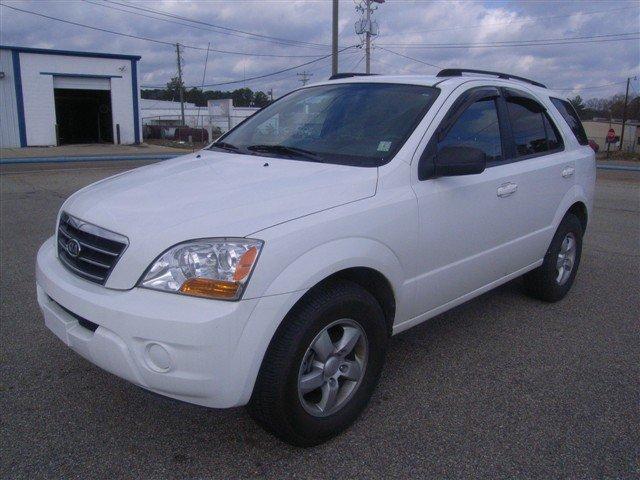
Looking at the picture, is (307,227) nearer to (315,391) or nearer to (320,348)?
(320,348)

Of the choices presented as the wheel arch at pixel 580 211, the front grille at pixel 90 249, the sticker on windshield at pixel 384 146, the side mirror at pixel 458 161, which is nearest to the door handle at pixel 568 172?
the wheel arch at pixel 580 211

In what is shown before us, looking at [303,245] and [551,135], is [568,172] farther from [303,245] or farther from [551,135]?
[303,245]

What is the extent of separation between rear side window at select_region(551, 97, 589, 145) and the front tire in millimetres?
3059

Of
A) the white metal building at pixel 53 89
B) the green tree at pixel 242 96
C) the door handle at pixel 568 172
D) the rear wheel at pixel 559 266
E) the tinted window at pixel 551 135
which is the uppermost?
the green tree at pixel 242 96

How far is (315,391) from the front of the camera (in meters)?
2.77

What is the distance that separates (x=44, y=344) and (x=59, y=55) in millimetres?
31088

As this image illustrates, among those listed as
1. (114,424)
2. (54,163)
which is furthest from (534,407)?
(54,163)

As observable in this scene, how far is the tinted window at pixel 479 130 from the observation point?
3.48m

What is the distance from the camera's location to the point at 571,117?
5.07 metres

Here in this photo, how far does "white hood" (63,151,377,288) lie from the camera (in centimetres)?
240

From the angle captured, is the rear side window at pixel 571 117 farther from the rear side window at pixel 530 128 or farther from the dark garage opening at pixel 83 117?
the dark garage opening at pixel 83 117

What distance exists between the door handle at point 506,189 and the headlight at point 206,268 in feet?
6.51

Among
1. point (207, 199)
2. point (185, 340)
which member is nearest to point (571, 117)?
point (207, 199)

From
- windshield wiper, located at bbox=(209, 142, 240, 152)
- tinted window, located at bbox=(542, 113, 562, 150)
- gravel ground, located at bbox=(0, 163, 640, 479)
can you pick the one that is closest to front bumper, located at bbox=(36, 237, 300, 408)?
gravel ground, located at bbox=(0, 163, 640, 479)
